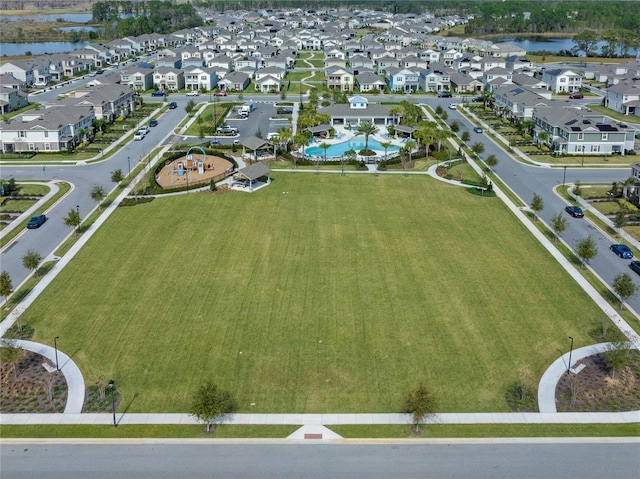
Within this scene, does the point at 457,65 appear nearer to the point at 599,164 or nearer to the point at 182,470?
the point at 599,164

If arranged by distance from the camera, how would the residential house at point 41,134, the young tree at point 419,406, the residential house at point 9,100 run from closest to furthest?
the young tree at point 419,406, the residential house at point 41,134, the residential house at point 9,100

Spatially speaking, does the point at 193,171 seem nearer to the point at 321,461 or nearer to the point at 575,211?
the point at 575,211

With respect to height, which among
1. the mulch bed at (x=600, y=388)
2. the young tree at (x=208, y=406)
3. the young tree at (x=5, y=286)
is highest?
the young tree at (x=5, y=286)

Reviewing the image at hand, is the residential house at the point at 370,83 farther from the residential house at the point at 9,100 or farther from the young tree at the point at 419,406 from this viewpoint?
the young tree at the point at 419,406

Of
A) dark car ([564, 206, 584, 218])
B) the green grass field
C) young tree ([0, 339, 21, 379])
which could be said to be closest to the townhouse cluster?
dark car ([564, 206, 584, 218])

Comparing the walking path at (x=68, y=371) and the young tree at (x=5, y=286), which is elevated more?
the young tree at (x=5, y=286)

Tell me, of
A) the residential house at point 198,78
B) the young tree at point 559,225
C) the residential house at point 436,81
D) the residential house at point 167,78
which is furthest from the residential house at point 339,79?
the young tree at point 559,225
